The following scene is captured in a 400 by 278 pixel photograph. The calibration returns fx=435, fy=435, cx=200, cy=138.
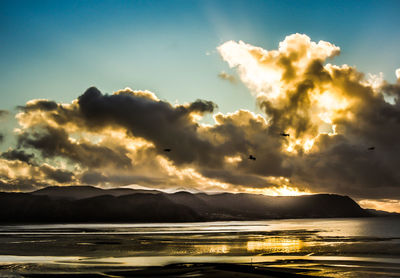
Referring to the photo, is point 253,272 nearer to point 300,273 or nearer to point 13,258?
point 300,273

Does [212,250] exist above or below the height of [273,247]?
above

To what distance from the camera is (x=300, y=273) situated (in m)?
40.8

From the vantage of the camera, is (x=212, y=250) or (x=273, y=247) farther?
(x=273, y=247)

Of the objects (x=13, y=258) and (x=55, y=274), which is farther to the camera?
(x=13, y=258)

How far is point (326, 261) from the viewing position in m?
50.8

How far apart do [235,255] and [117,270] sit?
19482 mm

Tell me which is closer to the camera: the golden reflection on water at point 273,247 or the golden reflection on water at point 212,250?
the golden reflection on water at point 212,250

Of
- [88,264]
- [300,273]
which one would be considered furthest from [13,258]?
[300,273]

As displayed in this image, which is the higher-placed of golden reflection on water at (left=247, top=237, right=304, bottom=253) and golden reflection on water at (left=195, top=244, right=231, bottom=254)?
golden reflection on water at (left=195, top=244, right=231, bottom=254)

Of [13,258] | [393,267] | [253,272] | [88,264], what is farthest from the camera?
[13,258]

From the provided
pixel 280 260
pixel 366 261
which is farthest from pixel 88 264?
pixel 366 261

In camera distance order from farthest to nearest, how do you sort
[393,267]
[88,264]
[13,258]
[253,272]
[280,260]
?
1. [13,258]
2. [280,260]
3. [88,264]
4. [393,267]
5. [253,272]

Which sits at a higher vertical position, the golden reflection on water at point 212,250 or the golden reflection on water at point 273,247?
the golden reflection on water at point 212,250

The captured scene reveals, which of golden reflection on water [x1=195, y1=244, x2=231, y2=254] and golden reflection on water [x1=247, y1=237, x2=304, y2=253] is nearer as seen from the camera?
golden reflection on water [x1=195, y1=244, x2=231, y2=254]
